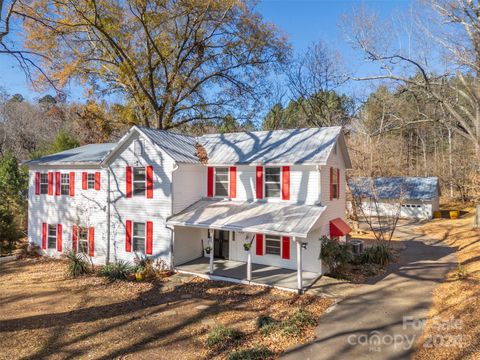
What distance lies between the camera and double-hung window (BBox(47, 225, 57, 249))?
20094mm

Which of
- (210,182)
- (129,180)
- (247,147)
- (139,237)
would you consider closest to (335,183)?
(247,147)

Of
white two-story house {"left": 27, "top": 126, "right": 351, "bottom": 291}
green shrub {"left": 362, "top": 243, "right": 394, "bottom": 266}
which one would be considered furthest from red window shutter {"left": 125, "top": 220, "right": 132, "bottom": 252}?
green shrub {"left": 362, "top": 243, "right": 394, "bottom": 266}

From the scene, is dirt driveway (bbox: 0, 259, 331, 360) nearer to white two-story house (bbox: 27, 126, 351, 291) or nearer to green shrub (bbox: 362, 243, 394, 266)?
white two-story house (bbox: 27, 126, 351, 291)

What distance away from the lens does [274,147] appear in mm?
17312

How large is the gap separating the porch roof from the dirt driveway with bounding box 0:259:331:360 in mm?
2512

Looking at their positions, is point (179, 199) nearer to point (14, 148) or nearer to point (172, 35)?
point (172, 35)

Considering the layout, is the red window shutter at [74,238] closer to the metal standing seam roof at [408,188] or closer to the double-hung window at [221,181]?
the double-hung window at [221,181]

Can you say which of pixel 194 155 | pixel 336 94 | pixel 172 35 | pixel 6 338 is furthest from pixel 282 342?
pixel 336 94

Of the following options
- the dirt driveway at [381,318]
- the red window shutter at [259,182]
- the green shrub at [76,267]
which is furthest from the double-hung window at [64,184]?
the dirt driveway at [381,318]

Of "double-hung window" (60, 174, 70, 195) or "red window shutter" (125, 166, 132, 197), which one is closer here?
"red window shutter" (125, 166, 132, 197)

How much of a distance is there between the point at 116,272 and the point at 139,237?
2.22 metres

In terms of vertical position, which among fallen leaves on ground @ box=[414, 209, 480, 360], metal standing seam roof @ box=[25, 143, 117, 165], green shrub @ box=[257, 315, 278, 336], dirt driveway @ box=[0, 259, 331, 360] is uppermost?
metal standing seam roof @ box=[25, 143, 117, 165]

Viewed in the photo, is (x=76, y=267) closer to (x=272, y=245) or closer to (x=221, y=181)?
(x=221, y=181)

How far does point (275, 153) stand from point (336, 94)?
1254 inches
